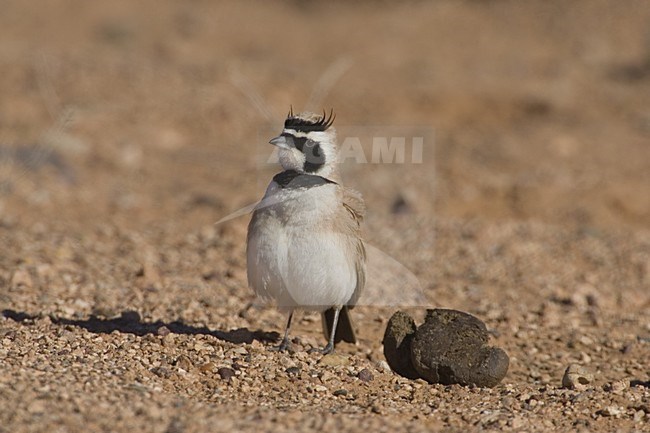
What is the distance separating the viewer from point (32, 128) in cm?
1262

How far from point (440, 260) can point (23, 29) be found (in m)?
12.8

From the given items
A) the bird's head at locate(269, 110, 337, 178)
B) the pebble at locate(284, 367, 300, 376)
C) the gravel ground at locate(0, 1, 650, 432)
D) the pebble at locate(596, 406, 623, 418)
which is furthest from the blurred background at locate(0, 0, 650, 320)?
the pebble at locate(596, 406, 623, 418)

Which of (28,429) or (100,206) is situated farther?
(100,206)

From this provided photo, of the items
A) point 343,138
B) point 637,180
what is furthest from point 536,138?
point 343,138

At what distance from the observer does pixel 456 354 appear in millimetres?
5414

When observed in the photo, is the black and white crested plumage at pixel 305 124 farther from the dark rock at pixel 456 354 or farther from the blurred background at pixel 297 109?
the blurred background at pixel 297 109

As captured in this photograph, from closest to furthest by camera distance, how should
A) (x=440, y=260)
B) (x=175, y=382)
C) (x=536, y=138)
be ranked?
(x=175, y=382) → (x=440, y=260) → (x=536, y=138)

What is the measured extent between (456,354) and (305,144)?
4.93 feet

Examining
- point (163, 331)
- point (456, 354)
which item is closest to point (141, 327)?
point (163, 331)

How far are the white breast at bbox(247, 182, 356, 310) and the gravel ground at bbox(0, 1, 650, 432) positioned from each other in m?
0.47

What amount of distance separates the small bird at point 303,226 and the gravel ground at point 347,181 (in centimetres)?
48

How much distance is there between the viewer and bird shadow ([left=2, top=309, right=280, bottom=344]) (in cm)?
586

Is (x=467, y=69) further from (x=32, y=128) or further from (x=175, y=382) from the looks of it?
(x=175, y=382)

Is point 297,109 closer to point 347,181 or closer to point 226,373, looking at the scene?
point 347,181
